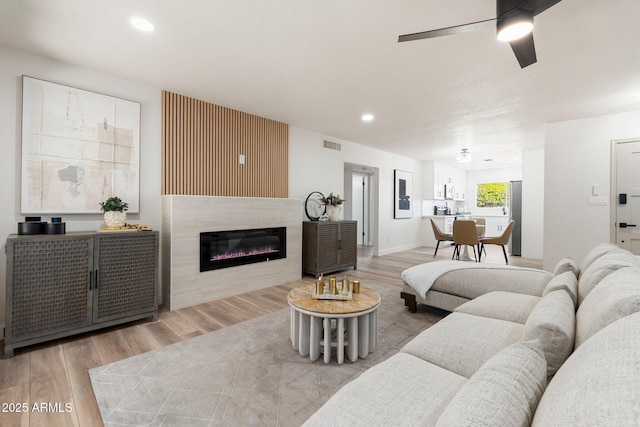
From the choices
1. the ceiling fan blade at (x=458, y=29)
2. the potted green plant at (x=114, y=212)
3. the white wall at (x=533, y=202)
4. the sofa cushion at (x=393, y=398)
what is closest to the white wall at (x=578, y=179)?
the white wall at (x=533, y=202)

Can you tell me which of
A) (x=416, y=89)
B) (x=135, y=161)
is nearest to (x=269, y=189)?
(x=135, y=161)

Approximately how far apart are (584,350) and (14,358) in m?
3.44

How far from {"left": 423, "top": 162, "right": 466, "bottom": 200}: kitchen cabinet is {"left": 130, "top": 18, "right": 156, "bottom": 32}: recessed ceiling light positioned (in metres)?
7.60

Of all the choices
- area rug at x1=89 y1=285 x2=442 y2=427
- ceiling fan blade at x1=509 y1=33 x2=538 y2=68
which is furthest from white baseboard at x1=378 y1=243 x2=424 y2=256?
ceiling fan blade at x1=509 y1=33 x2=538 y2=68

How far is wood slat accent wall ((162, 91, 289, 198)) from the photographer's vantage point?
3568 mm

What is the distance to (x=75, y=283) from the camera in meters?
2.51

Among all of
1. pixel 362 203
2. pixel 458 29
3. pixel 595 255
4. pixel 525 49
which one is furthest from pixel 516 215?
pixel 458 29

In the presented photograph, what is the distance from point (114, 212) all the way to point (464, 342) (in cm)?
319

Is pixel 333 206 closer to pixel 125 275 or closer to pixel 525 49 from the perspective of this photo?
pixel 125 275

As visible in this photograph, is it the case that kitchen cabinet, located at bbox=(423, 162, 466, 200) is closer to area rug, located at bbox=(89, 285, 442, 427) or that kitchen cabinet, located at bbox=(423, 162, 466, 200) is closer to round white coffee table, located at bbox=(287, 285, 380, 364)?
area rug, located at bbox=(89, 285, 442, 427)

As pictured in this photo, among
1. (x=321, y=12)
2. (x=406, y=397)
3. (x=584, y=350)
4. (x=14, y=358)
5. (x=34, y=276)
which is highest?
(x=321, y=12)

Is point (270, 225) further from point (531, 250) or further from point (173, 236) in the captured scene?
point (531, 250)

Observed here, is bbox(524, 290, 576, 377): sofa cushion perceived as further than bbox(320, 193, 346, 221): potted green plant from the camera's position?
No

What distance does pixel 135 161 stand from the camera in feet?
10.7
